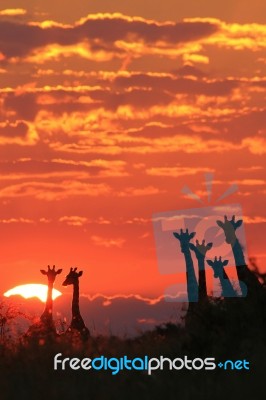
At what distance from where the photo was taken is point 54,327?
32.2 m

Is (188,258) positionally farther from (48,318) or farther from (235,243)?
(48,318)

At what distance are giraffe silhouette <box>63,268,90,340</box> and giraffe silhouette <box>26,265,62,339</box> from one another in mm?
554

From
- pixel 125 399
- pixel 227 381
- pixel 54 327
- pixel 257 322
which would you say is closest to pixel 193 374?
pixel 227 381

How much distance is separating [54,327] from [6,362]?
9.94 metres

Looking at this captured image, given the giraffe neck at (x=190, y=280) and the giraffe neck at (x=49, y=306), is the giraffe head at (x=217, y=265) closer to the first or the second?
the giraffe neck at (x=190, y=280)

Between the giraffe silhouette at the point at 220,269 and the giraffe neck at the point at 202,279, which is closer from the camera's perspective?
the giraffe silhouette at the point at 220,269

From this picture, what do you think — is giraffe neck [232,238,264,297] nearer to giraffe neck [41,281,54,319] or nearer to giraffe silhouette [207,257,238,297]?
giraffe silhouette [207,257,238,297]

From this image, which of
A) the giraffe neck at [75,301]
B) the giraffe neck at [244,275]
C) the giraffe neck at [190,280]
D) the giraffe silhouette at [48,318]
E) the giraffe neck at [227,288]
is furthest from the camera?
the giraffe neck at [75,301]

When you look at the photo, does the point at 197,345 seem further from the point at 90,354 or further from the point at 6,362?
the point at 6,362

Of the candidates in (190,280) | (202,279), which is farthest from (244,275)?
(190,280)

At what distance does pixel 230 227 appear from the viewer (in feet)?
106

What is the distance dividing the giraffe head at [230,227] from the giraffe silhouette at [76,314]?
5508 millimetres

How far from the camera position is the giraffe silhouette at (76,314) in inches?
1225

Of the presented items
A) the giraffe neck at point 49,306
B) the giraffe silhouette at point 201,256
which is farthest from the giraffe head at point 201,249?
the giraffe neck at point 49,306
